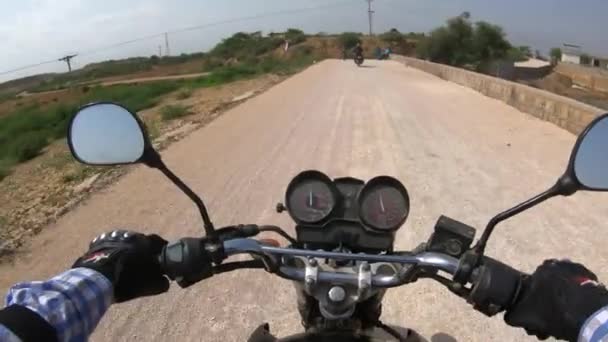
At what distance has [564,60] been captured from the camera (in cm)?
6719

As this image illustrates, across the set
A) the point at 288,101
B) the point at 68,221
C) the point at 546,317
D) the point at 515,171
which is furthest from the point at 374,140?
the point at 546,317

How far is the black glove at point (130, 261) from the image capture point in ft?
5.99

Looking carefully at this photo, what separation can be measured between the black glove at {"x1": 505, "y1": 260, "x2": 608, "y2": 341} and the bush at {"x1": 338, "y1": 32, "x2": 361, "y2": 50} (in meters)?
84.5

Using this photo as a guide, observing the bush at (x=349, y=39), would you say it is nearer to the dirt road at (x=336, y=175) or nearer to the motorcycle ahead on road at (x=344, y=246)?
the dirt road at (x=336, y=175)

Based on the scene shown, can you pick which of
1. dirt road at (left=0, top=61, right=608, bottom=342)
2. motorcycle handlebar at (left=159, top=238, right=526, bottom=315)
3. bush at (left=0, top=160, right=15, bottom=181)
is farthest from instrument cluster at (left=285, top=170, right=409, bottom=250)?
bush at (left=0, top=160, right=15, bottom=181)

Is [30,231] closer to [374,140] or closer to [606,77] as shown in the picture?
[374,140]

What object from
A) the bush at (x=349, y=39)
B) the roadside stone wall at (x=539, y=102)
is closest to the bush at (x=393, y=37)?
the bush at (x=349, y=39)

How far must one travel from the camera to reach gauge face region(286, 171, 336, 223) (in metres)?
2.03

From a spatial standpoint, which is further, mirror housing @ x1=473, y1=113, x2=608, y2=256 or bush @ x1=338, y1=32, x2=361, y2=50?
bush @ x1=338, y1=32, x2=361, y2=50

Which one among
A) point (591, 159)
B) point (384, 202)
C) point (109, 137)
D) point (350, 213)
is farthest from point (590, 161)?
point (109, 137)

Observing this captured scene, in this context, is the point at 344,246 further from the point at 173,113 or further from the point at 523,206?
the point at 173,113

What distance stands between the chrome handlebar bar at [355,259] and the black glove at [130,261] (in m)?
0.32

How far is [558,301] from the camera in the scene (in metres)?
1.55

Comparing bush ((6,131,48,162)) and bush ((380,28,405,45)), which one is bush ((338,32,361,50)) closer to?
bush ((380,28,405,45))
